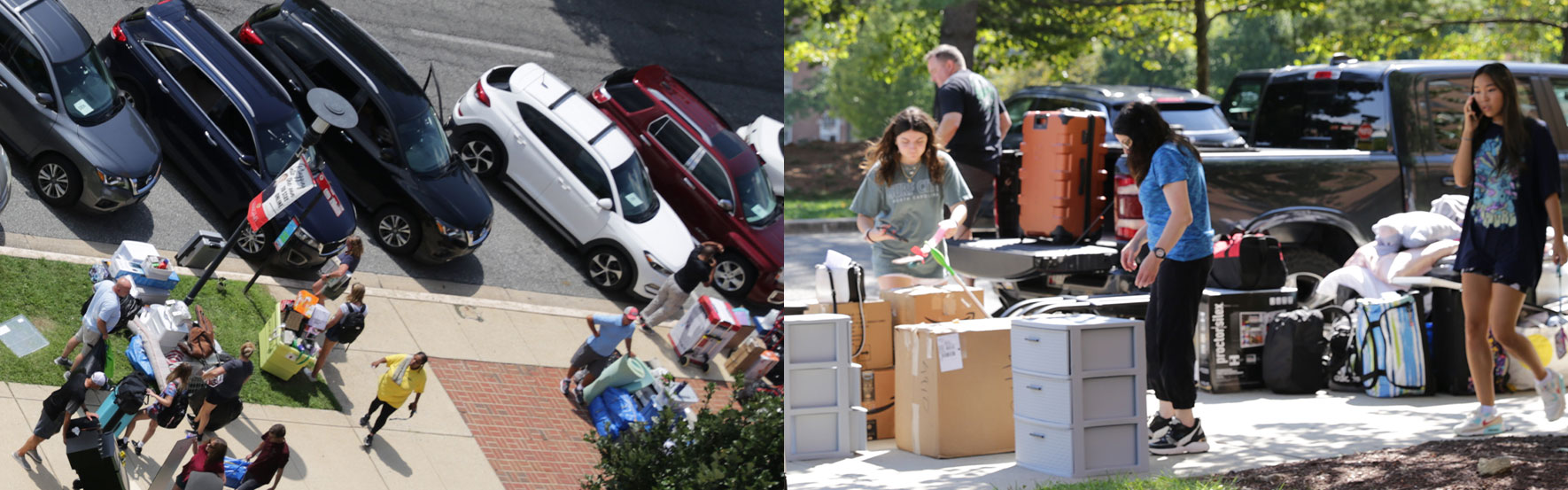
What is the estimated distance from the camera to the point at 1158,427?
6059 millimetres

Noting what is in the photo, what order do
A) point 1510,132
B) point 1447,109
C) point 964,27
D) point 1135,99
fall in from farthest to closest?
point 964,27 → point 1135,99 → point 1447,109 → point 1510,132

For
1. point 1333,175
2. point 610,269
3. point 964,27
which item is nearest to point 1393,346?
point 1333,175

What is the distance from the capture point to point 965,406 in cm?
591

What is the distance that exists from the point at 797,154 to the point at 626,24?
22987mm

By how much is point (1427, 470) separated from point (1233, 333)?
1885 millimetres

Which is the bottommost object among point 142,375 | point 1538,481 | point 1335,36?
point 1538,481

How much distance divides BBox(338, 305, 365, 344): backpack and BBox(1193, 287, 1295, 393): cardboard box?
5.01 m

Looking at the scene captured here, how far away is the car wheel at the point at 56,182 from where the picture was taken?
3166mm

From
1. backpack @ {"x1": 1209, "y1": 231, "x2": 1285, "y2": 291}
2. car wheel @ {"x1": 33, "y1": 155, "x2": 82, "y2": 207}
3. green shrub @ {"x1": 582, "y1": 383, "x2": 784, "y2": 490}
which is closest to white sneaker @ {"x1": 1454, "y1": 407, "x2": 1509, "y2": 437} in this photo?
backpack @ {"x1": 1209, "y1": 231, "x2": 1285, "y2": 291}

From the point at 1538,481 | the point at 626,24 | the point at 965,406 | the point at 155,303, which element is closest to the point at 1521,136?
the point at 1538,481

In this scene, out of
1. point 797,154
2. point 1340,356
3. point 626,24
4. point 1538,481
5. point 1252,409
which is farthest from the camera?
point 797,154

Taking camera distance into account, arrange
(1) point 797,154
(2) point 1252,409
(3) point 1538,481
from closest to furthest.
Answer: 1. (3) point 1538,481
2. (2) point 1252,409
3. (1) point 797,154

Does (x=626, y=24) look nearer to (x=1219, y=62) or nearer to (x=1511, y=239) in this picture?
(x=1511, y=239)

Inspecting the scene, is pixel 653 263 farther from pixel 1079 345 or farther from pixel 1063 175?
pixel 1063 175
